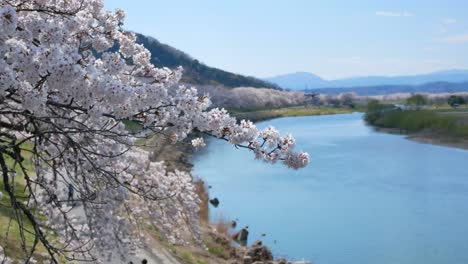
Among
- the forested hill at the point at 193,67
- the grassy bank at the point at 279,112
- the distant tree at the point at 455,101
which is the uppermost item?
the forested hill at the point at 193,67

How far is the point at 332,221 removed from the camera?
20719mm

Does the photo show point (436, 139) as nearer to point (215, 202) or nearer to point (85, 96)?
point (215, 202)

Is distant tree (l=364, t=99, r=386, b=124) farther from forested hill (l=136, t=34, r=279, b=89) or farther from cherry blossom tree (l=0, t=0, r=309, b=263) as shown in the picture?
cherry blossom tree (l=0, t=0, r=309, b=263)

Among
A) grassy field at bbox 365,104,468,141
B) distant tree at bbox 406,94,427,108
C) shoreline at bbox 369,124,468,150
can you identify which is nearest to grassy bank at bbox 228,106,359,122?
grassy field at bbox 365,104,468,141

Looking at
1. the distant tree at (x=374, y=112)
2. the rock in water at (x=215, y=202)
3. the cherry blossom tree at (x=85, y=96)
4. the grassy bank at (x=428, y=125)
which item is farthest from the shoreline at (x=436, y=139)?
the cherry blossom tree at (x=85, y=96)

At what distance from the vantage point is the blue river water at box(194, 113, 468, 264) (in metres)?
17.3

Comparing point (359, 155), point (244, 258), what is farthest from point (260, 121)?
point (244, 258)

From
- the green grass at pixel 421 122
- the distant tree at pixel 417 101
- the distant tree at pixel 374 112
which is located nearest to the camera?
the green grass at pixel 421 122

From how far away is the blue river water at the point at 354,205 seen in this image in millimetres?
17312

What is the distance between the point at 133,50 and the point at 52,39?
183cm

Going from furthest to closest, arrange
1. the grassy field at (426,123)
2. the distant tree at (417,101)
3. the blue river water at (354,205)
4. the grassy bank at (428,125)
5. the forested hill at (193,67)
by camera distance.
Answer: the forested hill at (193,67) < the distant tree at (417,101) < the grassy field at (426,123) < the grassy bank at (428,125) < the blue river water at (354,205)

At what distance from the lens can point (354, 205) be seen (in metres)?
22.8

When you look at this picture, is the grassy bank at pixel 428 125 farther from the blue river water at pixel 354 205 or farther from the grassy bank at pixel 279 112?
the grassy bank at pixel 279 112

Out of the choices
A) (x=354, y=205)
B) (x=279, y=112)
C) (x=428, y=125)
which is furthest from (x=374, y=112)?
(x=354, y=205)
